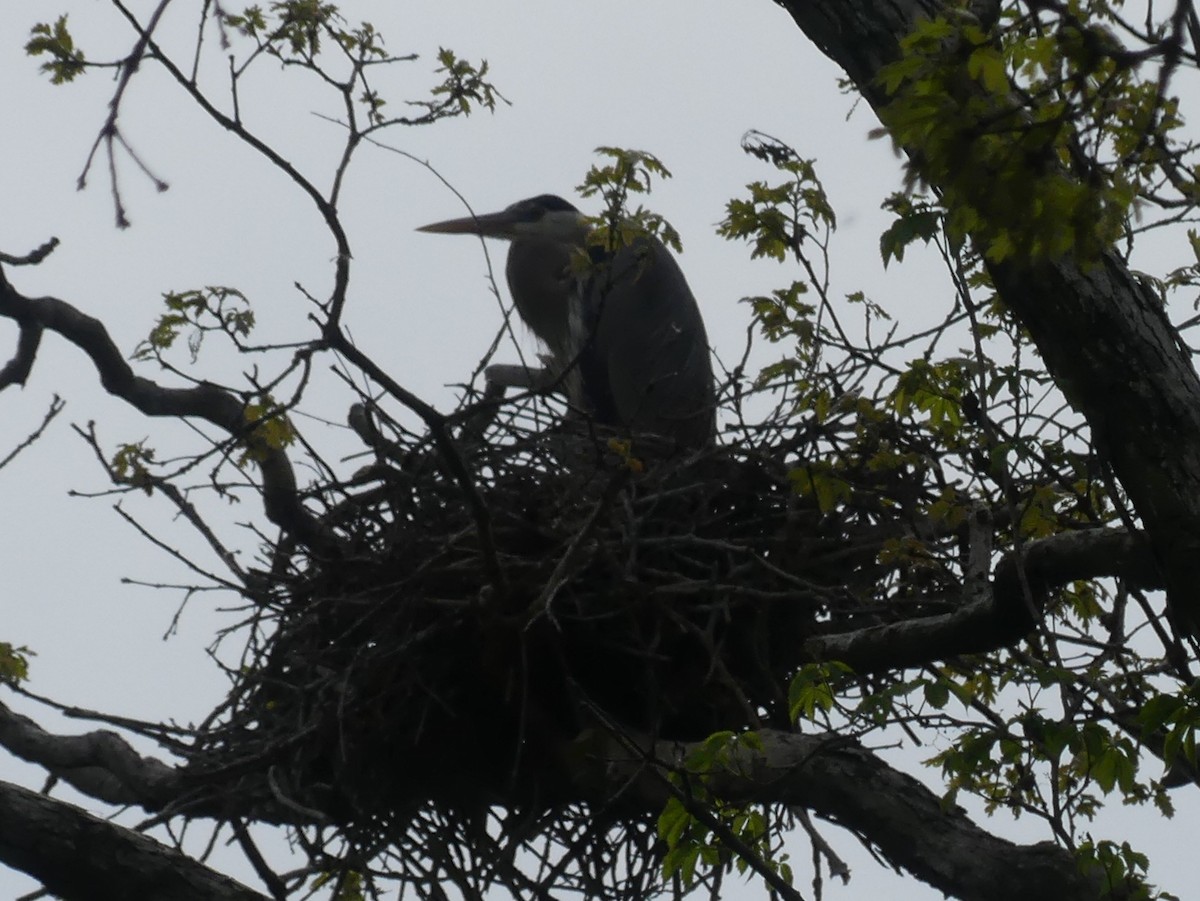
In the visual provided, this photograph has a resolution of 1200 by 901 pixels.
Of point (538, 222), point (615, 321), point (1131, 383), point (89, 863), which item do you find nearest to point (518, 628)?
point (89, 863)

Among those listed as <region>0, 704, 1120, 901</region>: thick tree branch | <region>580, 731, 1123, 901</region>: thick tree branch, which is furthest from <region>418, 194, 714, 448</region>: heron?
<region>580, 731, 1123, 901</region>: thick tree branch

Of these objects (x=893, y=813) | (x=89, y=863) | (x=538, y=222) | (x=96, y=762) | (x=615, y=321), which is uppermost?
(x=538, y=222)

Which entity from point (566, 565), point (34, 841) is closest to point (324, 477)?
point (566, 565)

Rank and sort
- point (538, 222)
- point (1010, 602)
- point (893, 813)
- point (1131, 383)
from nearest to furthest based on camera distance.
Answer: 1. point (1131, 383)
2. point (1010, 602)
3. point (893, 813)
4. point (538, 222)

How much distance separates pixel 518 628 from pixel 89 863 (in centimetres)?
114

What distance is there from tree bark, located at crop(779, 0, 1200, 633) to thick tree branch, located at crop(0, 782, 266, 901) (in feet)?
4.83

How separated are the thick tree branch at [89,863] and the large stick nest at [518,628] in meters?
0.64

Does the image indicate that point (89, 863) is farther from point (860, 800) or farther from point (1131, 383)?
point (1131, 383)

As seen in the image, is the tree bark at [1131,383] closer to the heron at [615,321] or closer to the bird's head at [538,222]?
the heron at [615,321]

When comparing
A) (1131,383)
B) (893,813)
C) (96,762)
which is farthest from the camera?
(96,762)

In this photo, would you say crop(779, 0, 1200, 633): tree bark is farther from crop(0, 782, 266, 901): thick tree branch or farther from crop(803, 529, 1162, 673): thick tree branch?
crop(0, 782, 266, 901): thick tree branch

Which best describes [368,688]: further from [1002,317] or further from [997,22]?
[997,22]

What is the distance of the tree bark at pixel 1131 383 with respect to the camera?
1.88 m

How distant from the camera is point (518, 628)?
10.8 ft
